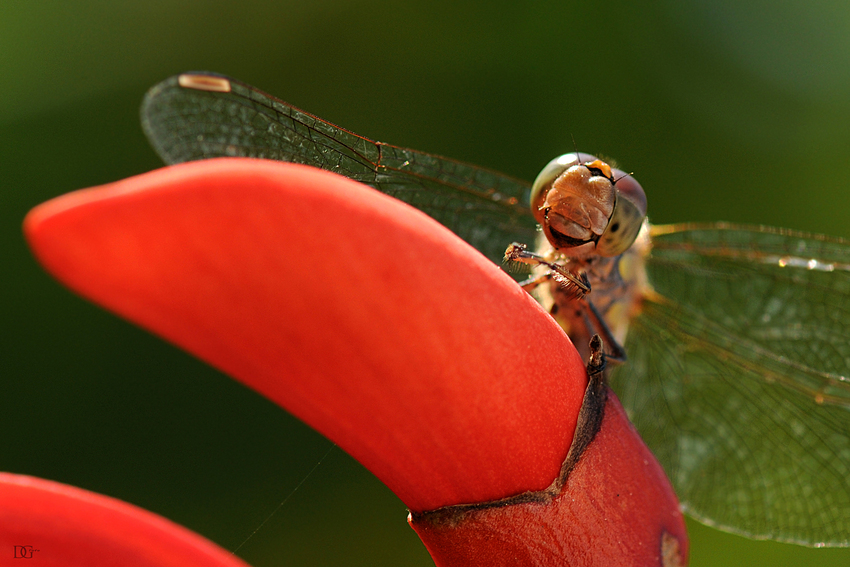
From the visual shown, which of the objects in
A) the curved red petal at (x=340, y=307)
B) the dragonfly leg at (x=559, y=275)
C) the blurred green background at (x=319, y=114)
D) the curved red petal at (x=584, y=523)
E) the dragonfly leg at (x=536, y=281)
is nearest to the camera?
the curved red petal at (x=340, y=307)

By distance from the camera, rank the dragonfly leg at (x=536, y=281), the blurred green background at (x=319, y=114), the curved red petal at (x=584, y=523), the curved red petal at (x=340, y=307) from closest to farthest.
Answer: the curved red petal at (x=340, y=307) < the curved red petal at (x=584, y=523) < the dragonfly leg at (x=536, y=281) < the blurred green background at (x=319, y=114)

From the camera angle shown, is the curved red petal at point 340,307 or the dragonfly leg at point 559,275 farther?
the dragonfly leg at point 559,275

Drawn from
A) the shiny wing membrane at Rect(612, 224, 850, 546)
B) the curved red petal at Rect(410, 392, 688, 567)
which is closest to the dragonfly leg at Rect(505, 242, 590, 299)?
the curved red petal at Rect(410, 392, 688, 567)

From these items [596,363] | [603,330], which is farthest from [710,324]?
[596,363]

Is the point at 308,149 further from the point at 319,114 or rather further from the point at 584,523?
the point at 319,114

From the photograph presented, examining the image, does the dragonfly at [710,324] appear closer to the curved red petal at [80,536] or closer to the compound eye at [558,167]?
the compound eye at [558,167]

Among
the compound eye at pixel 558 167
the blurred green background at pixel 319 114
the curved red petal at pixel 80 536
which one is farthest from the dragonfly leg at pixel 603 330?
the blurred green background at pixel 319 114
